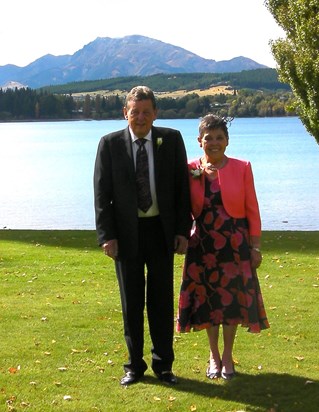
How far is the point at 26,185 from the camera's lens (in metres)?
50.4

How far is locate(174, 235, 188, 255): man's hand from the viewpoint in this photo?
252 inches

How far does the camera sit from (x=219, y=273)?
21.5ft

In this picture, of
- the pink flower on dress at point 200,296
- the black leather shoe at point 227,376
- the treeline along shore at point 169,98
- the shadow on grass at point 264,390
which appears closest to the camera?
the shadow on grass at point 264,390

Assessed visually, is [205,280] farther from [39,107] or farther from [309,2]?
[39,107]

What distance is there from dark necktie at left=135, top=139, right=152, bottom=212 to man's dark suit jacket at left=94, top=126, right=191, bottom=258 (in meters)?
0.06

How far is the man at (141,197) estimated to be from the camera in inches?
250

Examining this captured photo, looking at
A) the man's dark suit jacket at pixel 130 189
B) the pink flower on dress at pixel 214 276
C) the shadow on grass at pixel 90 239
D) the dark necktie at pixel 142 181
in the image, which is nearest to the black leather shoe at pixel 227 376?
the pink flower on dress at pixel 214 276

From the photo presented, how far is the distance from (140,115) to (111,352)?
8.71ft

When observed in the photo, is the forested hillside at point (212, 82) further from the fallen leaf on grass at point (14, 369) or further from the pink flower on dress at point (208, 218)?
the pink flower on dress at point (208, 218)

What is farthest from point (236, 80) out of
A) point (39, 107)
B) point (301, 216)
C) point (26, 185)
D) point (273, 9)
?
point (273, 9)

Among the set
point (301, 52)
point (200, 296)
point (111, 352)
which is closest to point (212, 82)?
point (301, 52)

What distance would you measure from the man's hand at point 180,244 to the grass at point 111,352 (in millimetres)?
1168

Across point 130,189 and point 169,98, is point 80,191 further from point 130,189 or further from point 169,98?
point 169,98

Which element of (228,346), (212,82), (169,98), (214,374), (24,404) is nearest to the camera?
(24,404)
